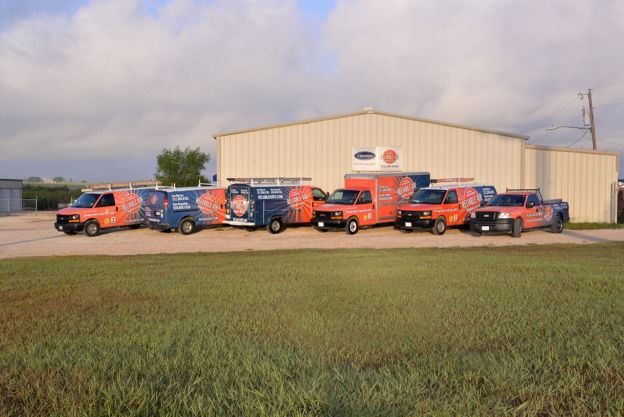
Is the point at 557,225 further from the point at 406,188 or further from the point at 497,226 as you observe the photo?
the point at 406,188

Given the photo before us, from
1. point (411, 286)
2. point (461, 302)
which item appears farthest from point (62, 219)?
point (461, 302)

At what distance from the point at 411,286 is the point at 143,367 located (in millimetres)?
5494

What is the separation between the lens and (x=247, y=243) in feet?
72.4

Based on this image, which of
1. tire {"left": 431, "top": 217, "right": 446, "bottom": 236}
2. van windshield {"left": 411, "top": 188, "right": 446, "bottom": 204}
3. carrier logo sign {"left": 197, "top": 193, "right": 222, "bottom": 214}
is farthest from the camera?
carrier logo sign {"left": 197, "top": 193, "right": 222, "bottom": 214}

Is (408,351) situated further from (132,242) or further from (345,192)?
(345,192)

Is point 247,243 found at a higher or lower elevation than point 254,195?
lower

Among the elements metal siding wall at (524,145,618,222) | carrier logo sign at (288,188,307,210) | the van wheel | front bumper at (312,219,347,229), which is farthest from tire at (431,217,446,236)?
metal siding wall at (524,145,618,222)

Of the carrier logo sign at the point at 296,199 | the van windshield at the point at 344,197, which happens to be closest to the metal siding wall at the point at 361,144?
the carrier logo sign at the point at 296,199

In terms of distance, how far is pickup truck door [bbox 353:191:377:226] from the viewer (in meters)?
25.5

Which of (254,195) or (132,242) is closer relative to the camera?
(132,242)

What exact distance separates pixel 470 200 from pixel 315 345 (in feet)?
71.3

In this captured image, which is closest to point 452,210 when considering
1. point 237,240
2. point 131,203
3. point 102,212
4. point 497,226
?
point 497,226

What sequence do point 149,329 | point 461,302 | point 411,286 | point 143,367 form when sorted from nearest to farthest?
point 143,367 → point 149,329 → point 461,302 → point 411,286

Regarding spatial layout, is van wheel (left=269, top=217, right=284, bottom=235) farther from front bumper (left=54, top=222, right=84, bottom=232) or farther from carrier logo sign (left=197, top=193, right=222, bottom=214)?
front bumper (left=54, top=222, right=84, bottom=232)
